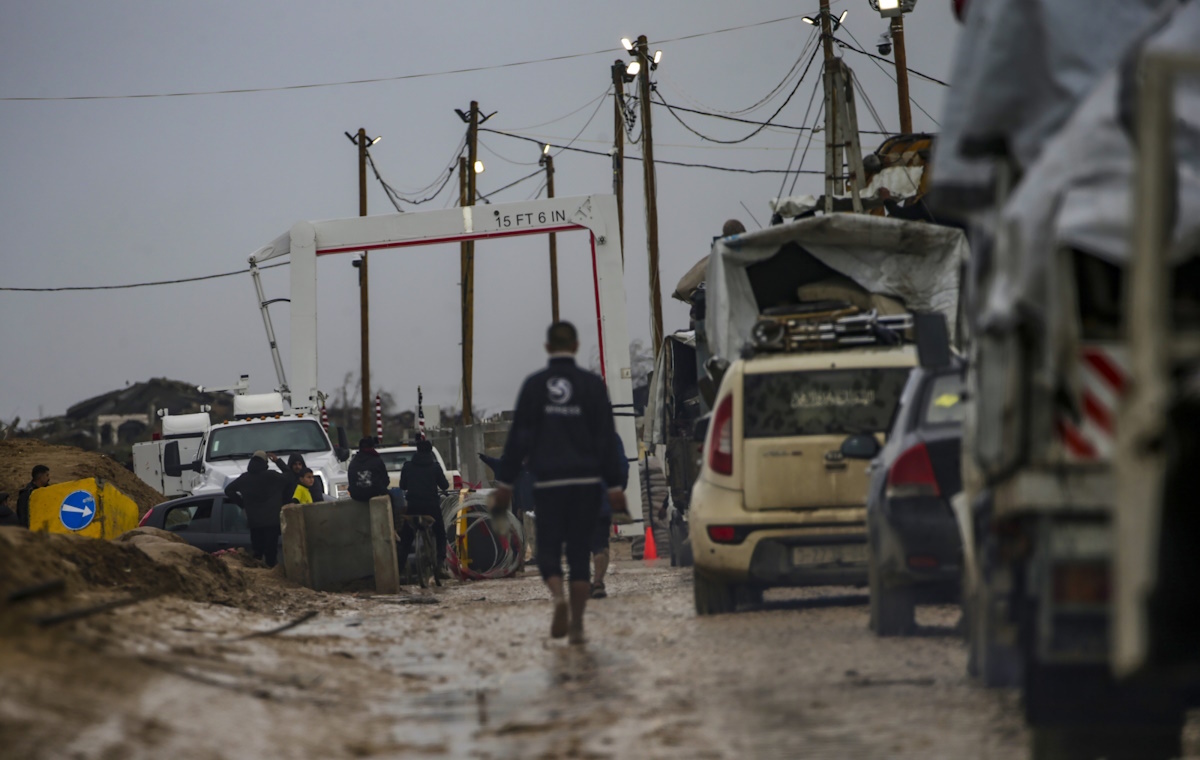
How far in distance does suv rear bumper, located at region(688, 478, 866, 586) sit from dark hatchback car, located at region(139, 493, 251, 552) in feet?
32.0

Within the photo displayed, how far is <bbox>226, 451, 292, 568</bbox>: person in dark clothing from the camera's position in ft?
57.6

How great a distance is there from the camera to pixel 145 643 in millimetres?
7621

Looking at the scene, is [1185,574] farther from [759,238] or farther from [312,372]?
[312,372]

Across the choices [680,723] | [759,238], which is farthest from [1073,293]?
[759,238]

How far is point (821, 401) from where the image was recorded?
10.5 meters

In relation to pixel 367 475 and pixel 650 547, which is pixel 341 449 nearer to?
pixel 650 547

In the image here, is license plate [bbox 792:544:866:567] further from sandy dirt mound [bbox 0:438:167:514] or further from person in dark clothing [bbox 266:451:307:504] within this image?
sandy dirt mound [bbox 0:438:167:514]

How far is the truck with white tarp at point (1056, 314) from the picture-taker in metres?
4.05

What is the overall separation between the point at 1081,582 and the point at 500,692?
153 inches

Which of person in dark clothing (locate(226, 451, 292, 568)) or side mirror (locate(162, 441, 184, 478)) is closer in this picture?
person in dark clothing (locate(226, 451, 292, 568))

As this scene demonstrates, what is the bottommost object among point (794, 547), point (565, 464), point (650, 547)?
point (650, 547)

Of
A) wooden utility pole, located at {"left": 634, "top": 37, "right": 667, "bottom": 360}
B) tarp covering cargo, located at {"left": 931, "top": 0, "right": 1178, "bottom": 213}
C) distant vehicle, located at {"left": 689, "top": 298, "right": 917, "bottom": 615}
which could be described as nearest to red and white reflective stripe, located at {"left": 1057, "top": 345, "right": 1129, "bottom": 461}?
tarp covering cargo, located at {"left": 931, "top": 0, "right": 1178, "bottom": 213}

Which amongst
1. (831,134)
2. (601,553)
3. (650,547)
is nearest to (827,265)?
(601,553)

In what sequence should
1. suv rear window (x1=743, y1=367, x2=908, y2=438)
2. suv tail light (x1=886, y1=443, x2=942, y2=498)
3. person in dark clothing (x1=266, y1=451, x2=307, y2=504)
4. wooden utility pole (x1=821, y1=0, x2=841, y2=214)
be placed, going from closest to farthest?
suv tail light (x1=886, y1=443, x2=942, y2=498) < suv rear window (x1=743, y1=367, x2=908, y2=438) < person in dark clothing (x1=266, y1=451, x2=307, y2=504) < wooden utility pole (x1=821, y1=0, x2=841, y2=214)
